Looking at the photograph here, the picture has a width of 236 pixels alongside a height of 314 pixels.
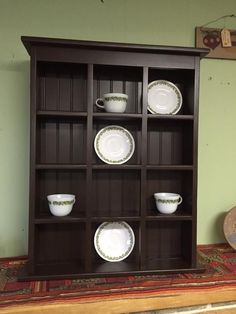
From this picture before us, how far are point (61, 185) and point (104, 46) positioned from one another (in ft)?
2.26

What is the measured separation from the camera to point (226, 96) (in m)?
1.67

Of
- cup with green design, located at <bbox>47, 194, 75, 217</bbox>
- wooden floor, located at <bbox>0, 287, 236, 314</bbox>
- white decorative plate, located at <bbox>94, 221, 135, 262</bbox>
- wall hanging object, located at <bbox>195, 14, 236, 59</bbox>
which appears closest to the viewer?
wooden floor, located at <bbox>0, 287, 236, 314</bbox>

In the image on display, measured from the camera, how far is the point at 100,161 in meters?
1.44

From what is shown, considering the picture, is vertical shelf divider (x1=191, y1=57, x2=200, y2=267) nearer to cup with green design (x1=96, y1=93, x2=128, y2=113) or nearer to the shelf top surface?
the shelf top surface

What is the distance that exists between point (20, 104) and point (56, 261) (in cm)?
80

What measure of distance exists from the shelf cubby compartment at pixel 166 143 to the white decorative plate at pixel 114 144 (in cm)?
12

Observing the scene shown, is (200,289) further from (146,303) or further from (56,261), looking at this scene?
(56,261)

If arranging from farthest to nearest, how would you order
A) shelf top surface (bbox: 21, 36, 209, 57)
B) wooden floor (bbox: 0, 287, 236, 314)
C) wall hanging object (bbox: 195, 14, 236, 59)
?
wall hanging object (bbox: 195, 14, 236, 59) → shelf top surface (bbox: 21, 36, 209, 57) → wooden floor (bbox: 0, 287, 236, 314)

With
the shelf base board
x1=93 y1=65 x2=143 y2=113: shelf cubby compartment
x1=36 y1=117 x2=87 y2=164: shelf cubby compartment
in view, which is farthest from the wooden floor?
x1=93 y1=65 x2=143 y2=113: shelf cubby compartment

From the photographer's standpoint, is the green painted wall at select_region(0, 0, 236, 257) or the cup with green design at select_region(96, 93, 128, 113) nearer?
the cup with green design at select_region(96, 93, 128, 113)

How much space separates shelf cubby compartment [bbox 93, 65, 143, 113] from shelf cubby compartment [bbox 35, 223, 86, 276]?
0.62 metres

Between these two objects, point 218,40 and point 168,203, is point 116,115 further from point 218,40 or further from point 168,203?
point 218,40

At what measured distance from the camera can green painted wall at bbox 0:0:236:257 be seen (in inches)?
58.4

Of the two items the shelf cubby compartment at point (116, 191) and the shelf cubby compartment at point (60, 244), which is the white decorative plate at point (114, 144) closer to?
the shelf cubby compartment at point (116, 191)
